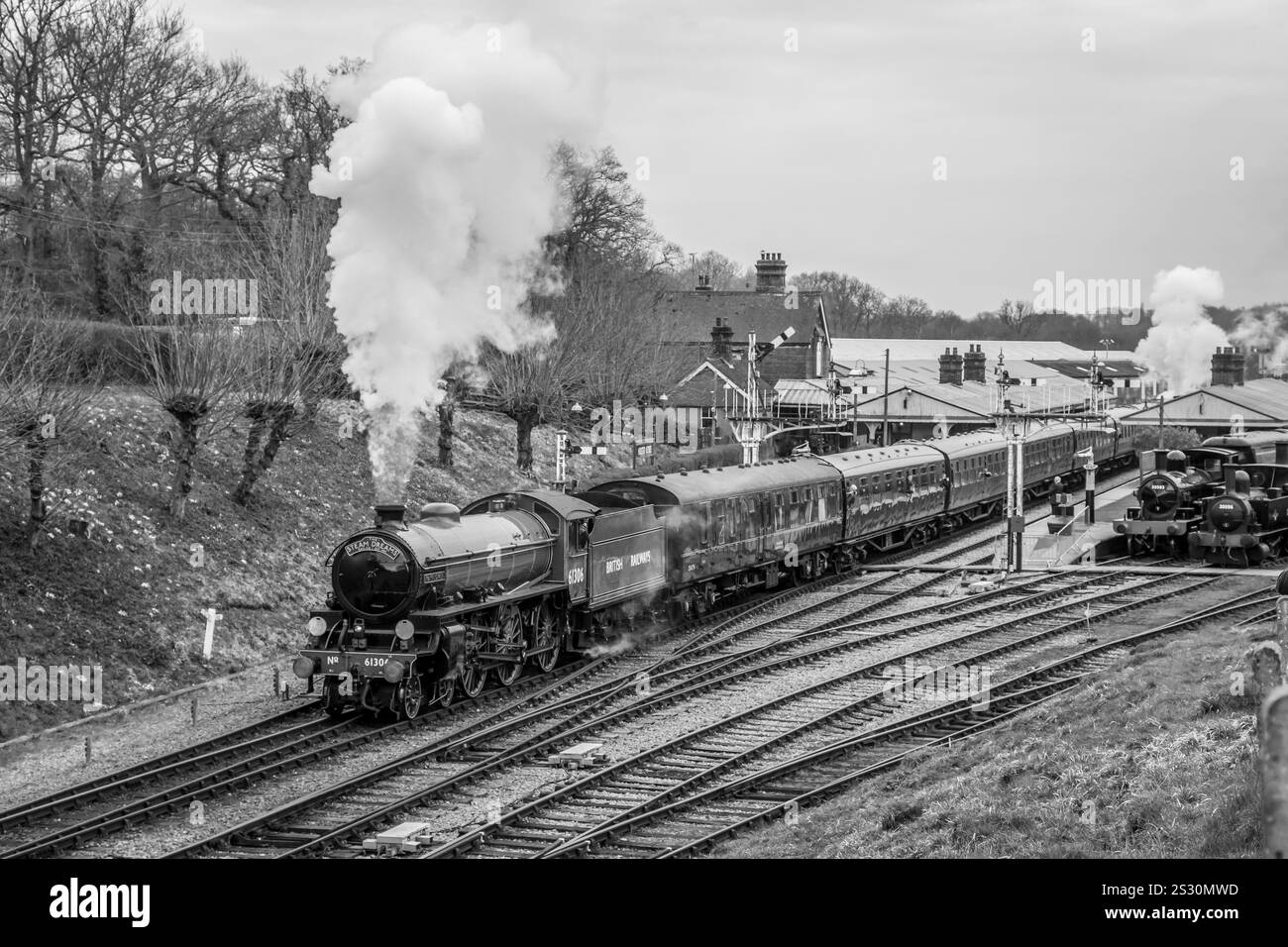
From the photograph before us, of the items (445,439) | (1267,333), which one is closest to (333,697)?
(445,439)

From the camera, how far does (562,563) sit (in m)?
22.3

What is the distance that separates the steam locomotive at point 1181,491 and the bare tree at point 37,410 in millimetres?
25546

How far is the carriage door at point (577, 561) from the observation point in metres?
22.5

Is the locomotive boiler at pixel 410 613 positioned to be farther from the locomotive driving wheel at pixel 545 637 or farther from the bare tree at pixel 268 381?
the bare tree at pixel 268 381

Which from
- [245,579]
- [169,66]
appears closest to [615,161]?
[169,66]

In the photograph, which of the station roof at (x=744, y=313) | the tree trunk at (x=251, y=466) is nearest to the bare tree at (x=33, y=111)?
the tree trunk at (x=251, y=466)

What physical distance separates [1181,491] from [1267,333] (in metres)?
52.1

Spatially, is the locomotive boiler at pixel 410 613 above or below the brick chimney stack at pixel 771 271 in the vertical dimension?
below

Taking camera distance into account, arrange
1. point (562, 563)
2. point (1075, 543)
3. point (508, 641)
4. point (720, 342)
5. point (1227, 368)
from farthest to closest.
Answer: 1. point (1227, 368)
2. point (720, 342)
3. point (1075, 543)
4. point (562, 563)
5. point (508, 641)

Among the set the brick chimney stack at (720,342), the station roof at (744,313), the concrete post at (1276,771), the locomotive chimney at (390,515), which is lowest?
the locomotive chimney at (390,515)

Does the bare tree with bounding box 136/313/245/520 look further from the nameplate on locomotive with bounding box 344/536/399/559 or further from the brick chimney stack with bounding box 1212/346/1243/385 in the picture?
the brick chimney stack with bounding box 1212/346/1243/385

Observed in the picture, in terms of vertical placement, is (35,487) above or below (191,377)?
below

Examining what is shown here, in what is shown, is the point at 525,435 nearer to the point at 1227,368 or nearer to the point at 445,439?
the point at 445,439
